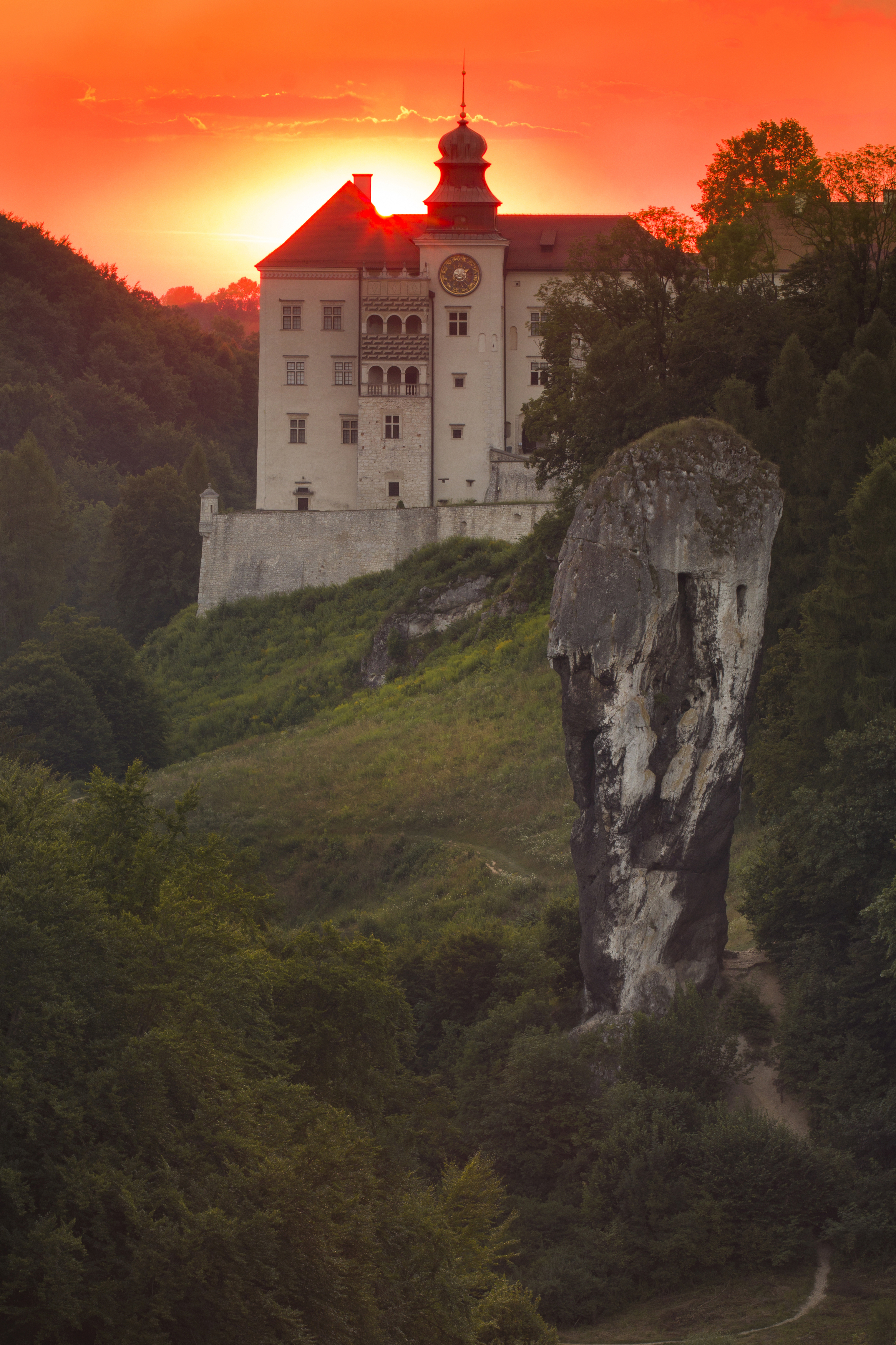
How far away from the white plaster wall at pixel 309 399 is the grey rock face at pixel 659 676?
44376 mm

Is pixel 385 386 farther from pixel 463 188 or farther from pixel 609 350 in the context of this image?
pixel 609 350

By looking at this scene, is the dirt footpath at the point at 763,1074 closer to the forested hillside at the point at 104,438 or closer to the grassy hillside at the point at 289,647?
the grassy hillside at the point at 289,647

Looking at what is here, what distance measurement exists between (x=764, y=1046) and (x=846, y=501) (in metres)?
12.5

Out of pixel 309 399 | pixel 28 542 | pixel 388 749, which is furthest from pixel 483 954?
pixel 28 542

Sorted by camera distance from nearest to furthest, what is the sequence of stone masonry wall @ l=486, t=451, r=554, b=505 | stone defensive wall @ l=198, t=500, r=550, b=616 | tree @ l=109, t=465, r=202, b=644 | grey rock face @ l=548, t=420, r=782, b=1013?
grey rock face @ l=548, t=420, r=782, b=1013 < stone defensive wall @ l=198, t=500, r=550, b=616 < stone masonry wall @ l=486, t=451, r=554, b=505 < tree @ l=109, t=465, r=202, b=644

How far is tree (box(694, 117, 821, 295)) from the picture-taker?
1748 inches

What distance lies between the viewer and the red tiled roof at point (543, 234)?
68.1 meters

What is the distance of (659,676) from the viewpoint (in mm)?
24047

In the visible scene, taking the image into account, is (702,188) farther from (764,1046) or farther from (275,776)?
(764,1046)

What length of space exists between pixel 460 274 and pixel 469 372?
4246mm

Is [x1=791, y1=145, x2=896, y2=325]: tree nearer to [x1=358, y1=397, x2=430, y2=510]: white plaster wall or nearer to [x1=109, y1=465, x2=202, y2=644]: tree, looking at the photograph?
[x1=358, y1=397, x2=430, y2=510]: white plaster wall

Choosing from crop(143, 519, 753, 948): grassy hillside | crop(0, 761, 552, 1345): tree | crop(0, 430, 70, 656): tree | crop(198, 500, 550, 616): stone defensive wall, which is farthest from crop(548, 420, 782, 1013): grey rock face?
crop(0, 430, 70, 656): tree

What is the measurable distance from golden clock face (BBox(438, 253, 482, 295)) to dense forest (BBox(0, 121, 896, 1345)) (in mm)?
15008

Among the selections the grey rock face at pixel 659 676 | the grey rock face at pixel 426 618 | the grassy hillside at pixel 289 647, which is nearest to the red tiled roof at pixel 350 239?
the grassy hillside at pixel 289 647
